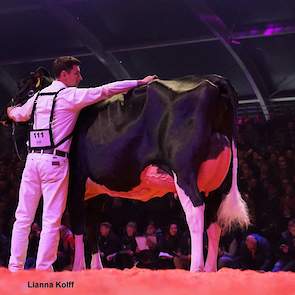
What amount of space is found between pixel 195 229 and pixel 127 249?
13.6ft

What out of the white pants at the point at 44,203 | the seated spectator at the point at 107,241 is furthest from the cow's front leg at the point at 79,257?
the seated spectator at the point at 107,241

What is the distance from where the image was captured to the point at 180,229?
359 inches

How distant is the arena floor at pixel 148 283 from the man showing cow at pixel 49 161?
105cm

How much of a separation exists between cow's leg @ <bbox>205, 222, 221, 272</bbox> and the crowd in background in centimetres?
206

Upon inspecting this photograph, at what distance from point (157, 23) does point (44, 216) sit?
11667mm

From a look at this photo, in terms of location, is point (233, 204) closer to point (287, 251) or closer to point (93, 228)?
point (93, 228)

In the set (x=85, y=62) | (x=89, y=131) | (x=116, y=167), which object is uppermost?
(x=85, y=62)

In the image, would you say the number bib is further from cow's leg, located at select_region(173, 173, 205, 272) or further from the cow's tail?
the cow's tail

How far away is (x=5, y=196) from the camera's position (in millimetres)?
11094

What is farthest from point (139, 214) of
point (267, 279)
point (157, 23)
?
point (157, 23)

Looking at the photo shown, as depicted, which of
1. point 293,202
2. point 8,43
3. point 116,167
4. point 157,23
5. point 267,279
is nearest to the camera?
point 267,279

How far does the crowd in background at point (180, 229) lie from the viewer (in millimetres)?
8117

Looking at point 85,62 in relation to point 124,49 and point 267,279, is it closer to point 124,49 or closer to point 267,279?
point 124,49

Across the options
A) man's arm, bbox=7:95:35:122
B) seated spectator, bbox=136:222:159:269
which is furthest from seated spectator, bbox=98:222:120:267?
man's arm, bbox=7:95:35:122
